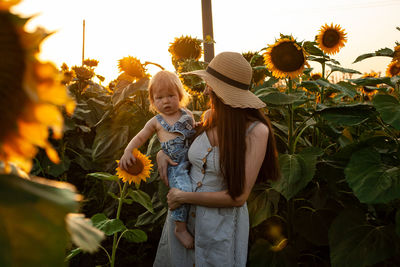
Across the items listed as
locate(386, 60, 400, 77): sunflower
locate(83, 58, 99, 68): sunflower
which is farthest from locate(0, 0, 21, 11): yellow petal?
locate(83, 58, 99, 68): sunflower

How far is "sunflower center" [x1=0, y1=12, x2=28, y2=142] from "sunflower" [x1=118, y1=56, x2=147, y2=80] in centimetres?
272

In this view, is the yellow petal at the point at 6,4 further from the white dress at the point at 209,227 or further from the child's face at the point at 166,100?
the child's face at the point at 166,100

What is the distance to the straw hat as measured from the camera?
5.56ft

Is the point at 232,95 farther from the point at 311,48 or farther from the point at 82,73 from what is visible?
the point at 82,73

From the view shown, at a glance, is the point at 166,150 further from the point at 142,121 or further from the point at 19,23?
the point at 19,23

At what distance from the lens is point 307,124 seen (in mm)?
2133

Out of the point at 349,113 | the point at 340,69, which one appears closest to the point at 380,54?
the point at 340,69

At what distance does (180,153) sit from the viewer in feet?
6.31

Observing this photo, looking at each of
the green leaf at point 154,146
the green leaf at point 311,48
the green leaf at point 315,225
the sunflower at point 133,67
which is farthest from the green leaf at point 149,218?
the green leaf at point 311,48

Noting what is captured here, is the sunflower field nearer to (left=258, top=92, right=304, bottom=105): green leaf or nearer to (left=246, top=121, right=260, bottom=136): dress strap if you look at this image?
(left=258, top=92, right=304, bottom=105): green leaf

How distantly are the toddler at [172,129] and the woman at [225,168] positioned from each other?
0.06 m

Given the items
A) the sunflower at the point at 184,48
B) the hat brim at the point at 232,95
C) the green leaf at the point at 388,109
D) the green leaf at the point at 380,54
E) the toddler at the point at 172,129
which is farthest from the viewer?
the sunflower at the point at 184,48

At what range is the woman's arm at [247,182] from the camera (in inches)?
64.8

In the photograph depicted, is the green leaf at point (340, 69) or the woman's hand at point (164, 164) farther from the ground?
the green leaf at point (340, 69)
